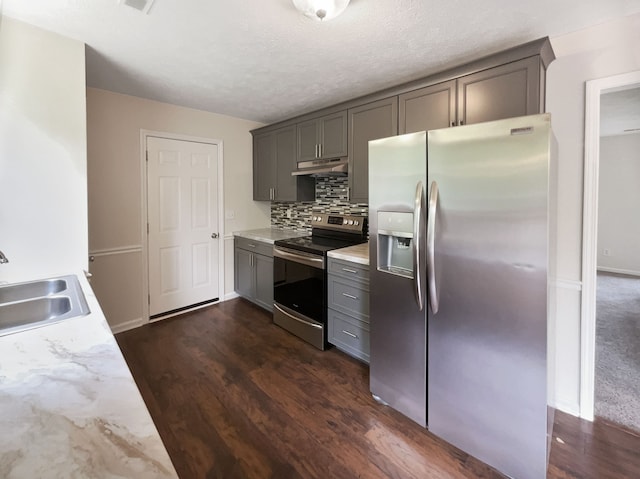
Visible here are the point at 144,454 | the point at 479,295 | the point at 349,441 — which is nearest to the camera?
the point at 144,454

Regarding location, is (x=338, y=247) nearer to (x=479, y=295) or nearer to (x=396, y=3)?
(x=479, y=295)

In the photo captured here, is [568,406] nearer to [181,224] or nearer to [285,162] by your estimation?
[285,162]

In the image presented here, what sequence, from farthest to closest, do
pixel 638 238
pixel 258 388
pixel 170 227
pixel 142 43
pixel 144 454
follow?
pixel 638 238 → pixel 170 227 → pixel 258 388 → pixel 142 43 → pixel 144 454

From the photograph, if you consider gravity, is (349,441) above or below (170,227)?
below

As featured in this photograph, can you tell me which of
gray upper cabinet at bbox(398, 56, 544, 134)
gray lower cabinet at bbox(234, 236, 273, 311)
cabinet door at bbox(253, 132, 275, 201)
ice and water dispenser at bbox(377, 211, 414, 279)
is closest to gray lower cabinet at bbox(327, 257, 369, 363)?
ice and water dispenser at bbox(377, 211, 414, 279)

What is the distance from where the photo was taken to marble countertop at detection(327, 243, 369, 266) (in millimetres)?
2350

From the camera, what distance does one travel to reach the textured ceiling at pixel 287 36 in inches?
63.7

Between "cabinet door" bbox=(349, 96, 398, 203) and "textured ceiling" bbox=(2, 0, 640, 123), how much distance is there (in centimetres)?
22

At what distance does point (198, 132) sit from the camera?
351 centimetres

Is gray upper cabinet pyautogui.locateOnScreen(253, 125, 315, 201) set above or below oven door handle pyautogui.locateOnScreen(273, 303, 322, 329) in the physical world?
above

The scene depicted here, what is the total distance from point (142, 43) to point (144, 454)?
239 cm

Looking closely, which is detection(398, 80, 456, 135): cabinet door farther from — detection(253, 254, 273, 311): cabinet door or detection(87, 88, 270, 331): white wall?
detection(87, 88, 270, 331): white wall

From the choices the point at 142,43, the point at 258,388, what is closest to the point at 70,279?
the point at 258,388

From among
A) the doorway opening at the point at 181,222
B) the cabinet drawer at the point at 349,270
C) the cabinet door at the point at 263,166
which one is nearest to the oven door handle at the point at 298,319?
the cabinet drawer at the point at 349,270
